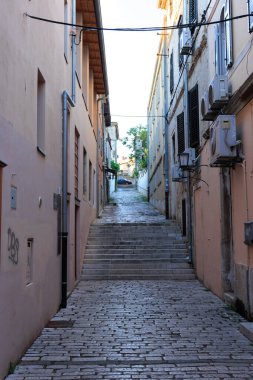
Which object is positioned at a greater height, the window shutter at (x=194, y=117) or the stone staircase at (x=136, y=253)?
the window shutter at (x=194, y=117)

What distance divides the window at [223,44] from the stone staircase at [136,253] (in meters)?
6.15

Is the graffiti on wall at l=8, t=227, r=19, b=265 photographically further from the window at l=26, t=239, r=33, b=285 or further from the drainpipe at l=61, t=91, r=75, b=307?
the drainpipe at l=61, t=91, r=75, b=307

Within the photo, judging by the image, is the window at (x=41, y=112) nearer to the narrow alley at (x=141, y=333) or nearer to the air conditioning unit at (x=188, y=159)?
the narrow alley at (x=141, y=333)

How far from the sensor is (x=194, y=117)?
12.9 m

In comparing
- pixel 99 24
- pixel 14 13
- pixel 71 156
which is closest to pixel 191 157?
pixel 71 156

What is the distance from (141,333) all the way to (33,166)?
2837 millimetres

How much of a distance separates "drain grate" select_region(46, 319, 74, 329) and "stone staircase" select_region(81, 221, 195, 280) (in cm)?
538

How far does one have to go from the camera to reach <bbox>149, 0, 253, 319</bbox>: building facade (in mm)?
7492

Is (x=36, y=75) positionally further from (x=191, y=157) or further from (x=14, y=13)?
(x=191, y=157)

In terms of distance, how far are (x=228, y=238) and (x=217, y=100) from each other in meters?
2.68

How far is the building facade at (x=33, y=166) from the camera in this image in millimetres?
4934

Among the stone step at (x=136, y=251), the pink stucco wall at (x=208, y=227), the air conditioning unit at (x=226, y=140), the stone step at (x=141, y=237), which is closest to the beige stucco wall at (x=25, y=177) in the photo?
the air conditioning unit at (x=226, y=140)

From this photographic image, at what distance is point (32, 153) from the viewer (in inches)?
248

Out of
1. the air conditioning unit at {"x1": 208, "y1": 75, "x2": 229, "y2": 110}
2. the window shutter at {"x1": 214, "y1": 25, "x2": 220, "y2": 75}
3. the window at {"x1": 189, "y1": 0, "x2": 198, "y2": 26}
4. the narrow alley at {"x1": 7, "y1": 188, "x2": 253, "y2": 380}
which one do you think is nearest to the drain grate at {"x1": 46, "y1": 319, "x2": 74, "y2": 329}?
the narrow alley at {"x1": 7, "y1": 188, "x2": 253, "y2": 380}
